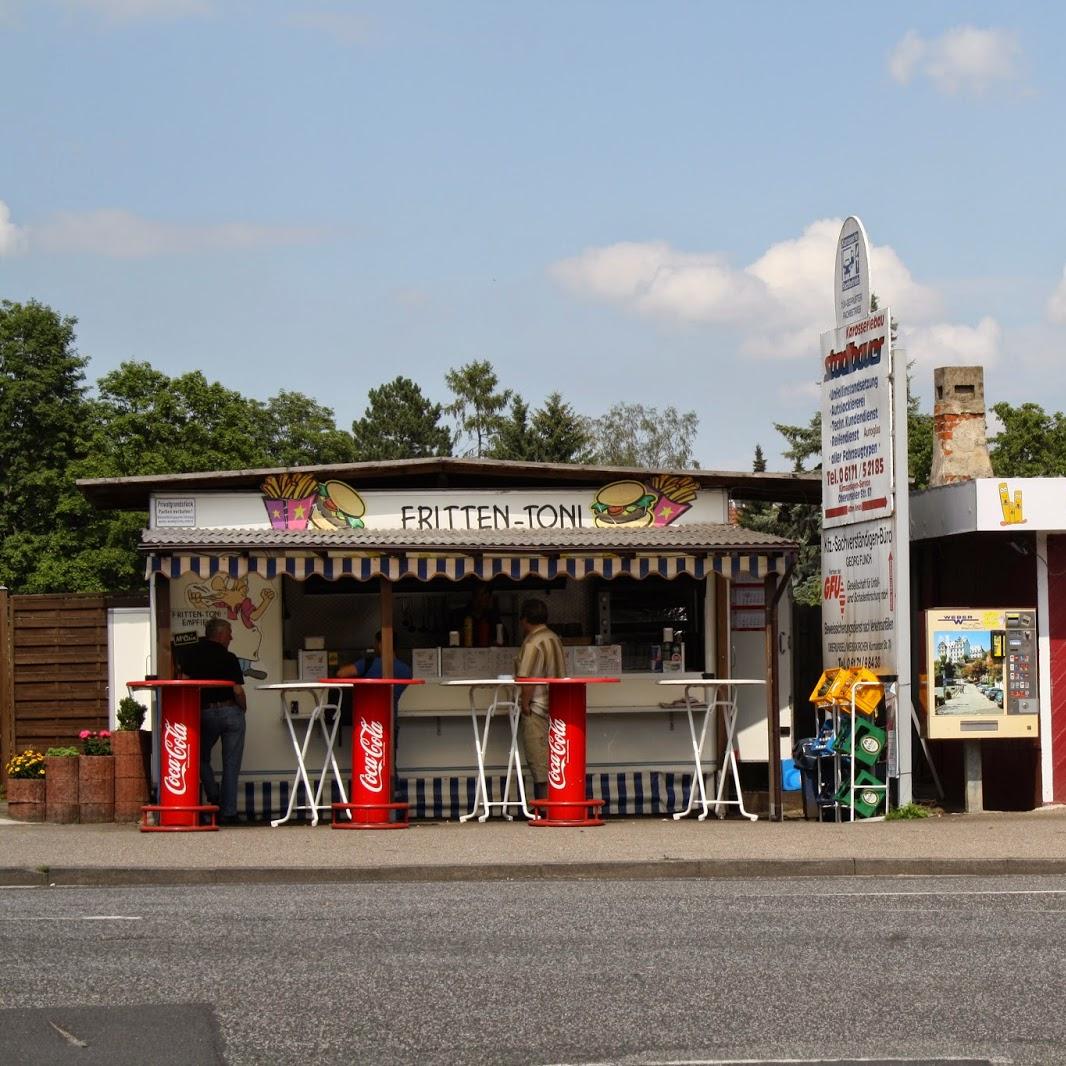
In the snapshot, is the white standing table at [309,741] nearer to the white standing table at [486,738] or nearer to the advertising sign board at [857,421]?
the white standing table at [486,738]

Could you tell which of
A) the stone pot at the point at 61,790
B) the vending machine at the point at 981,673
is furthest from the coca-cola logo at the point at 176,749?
the vending machine at the point at 981,673

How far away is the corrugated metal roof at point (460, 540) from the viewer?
15.3 metres

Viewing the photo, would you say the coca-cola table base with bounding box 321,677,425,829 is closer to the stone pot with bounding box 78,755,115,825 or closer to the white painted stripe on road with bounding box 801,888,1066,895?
the stone pot with bounding box 78,755,115,825

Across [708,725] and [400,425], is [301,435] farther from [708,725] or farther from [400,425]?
[708,725]

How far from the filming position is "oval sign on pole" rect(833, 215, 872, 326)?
16.4 m

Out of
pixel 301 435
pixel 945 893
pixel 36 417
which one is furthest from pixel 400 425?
pixel 945 893

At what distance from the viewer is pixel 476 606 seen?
17.1 m

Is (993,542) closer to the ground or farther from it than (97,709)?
farther from it

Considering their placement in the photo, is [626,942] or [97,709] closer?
[626,942]

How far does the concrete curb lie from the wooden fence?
26.3 feet

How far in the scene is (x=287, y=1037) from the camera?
691 cm

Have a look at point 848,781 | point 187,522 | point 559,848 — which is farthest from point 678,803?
point 187,522

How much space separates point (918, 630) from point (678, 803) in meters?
3.62

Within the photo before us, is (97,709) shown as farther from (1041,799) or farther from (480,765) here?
(1041,799)
